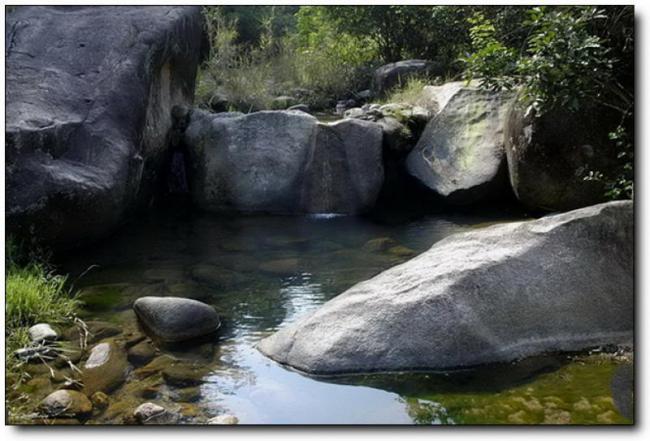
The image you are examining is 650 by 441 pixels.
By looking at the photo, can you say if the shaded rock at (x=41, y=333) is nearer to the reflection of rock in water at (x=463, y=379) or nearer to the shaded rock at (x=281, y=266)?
the reflection of rock in water at (x=463, y=379)

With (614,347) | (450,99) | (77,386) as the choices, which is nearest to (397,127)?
(450,99)

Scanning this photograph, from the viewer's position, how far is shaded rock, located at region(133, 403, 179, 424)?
3258 millimetres

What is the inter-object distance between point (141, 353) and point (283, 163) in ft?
12.4

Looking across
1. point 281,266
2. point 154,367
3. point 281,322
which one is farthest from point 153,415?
point 281,266

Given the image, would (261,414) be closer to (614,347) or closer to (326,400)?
(326,400)

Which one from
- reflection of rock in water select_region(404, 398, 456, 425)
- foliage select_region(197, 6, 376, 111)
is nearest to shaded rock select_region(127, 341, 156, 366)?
reflection of rock in water select_region(404, 398, 456, 425)

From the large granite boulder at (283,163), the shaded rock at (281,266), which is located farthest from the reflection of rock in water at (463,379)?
the large granite boulder at (283,163)

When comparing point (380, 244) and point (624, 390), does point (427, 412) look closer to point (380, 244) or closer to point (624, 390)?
point (624, 390)

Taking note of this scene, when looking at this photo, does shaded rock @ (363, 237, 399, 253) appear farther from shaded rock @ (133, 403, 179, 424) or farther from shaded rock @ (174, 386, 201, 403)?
shaded rock @ (133, 403, 179, 424)

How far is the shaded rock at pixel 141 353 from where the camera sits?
3.98 metres

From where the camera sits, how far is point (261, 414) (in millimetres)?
3275

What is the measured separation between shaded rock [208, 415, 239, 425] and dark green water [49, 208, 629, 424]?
0.05 meters

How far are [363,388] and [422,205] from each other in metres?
4.25

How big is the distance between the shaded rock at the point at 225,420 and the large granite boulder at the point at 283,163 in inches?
169
